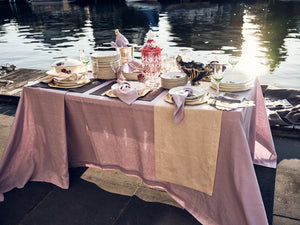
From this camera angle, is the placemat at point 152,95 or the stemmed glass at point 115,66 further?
the stemmed glass at point 115,66

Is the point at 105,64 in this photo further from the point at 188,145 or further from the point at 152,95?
the point at 188,145

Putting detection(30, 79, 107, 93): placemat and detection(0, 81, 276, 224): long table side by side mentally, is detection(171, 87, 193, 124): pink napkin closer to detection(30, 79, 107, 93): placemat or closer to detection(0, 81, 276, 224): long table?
detection(0, 81, 276, 224): long table

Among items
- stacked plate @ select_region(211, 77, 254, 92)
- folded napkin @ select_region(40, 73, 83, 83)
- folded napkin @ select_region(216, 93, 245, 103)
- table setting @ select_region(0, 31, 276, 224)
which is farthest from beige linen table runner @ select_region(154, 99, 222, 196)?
folded napkin @ select_region(40, 73, 83, 83)

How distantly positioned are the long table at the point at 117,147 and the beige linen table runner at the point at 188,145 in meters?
Result: 0.05

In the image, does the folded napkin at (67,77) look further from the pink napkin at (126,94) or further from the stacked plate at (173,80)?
the stacked plate at (173,80)

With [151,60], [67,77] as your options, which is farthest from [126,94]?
[67,77]

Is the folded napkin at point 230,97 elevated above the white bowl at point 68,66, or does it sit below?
below

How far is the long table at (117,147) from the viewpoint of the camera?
1.82 m

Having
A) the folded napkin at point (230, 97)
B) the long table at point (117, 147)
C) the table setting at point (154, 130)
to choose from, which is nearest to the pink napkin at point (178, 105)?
the table setting at point (154, 130)

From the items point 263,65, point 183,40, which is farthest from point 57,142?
point 183,40

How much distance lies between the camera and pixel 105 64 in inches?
97.1

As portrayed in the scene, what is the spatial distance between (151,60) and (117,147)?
2.64ft

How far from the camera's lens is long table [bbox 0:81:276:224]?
5.98 ft

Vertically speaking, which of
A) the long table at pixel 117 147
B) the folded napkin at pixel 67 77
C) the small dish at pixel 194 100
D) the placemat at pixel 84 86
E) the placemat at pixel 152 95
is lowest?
the long table at pixel 117 147
